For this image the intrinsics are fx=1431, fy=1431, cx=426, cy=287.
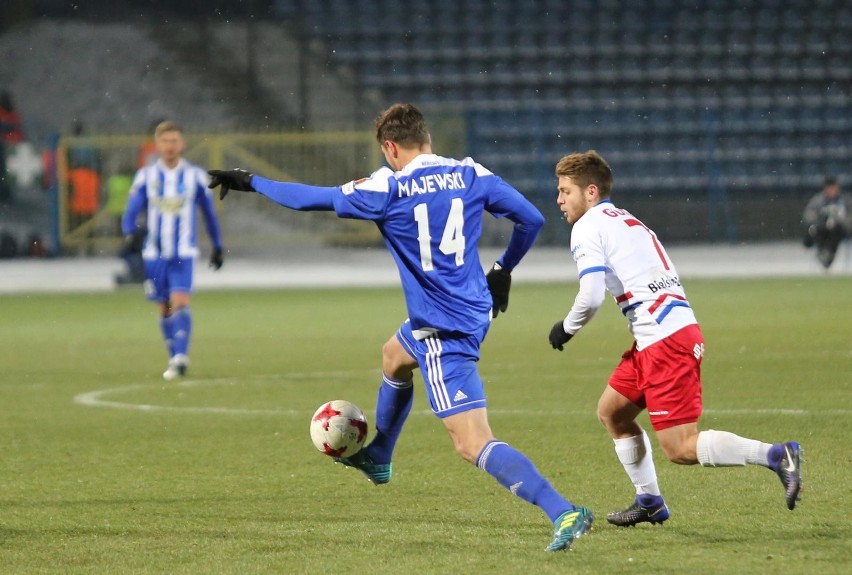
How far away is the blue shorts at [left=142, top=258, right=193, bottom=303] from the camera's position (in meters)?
12.2

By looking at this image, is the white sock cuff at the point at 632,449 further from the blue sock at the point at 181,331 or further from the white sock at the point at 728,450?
the blue sock at the point at 181,331

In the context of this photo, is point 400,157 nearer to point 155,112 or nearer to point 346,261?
point 346,261

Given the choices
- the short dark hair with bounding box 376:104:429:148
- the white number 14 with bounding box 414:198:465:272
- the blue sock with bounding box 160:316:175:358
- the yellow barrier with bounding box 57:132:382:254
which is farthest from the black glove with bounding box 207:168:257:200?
the yellow barrier with bounding box 57:132:382:254

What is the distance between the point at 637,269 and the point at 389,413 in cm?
147

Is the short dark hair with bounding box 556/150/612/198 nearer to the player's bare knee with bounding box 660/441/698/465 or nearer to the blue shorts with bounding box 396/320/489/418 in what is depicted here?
the blue shorts with bounding box 396/320/489/418

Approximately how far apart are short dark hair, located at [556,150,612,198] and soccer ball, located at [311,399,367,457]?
1561mm

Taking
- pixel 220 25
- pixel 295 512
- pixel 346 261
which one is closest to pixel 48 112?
pixel 220 25

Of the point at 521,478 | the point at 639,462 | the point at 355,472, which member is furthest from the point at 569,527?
the point at 355,472

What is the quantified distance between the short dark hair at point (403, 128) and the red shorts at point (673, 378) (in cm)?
122

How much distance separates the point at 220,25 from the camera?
3403cm

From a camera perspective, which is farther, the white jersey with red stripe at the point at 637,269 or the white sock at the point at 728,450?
the white jersey with red stripe at the point at 637,269

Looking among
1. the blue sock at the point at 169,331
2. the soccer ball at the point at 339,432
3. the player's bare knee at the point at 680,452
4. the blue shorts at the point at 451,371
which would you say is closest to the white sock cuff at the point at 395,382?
the soccer ball at the point at 339,432

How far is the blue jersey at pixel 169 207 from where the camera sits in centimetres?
1216

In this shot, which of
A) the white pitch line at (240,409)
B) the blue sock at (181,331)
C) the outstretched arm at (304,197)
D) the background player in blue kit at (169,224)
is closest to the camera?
the outstretched arm at (304,197)
